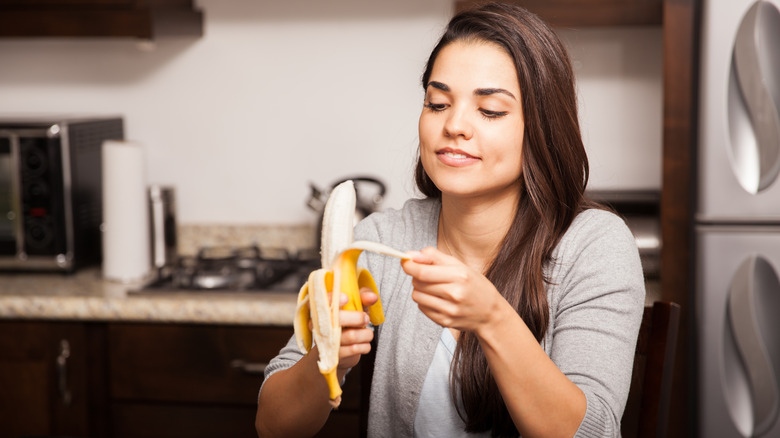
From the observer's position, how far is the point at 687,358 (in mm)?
2090

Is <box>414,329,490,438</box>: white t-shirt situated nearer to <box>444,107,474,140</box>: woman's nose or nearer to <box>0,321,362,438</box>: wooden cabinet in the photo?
<box>444,107,474,140</box>: woman's nose

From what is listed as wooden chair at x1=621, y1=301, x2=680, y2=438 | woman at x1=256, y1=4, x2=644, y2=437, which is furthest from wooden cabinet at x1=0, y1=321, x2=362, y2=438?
wooden chair at x1=621, y1=301, x2=680, y2=438

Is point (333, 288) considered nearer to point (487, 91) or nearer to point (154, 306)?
point (487, 91)

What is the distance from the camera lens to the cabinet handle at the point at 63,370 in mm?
2168

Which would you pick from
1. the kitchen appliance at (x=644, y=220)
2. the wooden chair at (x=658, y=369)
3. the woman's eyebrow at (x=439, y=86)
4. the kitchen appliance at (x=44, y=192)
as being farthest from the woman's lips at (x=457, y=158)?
the kitchen appliance at (x=44, y=192)

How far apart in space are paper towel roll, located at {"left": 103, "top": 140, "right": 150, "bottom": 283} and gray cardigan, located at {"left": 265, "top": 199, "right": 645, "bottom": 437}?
3.51 ft

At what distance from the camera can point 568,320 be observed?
1257 mm

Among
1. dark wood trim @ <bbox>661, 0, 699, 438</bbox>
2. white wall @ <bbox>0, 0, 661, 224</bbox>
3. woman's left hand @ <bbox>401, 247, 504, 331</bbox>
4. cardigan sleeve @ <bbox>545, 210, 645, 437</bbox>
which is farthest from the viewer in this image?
white wall @ <bbox>0, 0, 661, 224</bbox>

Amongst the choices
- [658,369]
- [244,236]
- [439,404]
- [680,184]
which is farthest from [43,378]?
[680,184]

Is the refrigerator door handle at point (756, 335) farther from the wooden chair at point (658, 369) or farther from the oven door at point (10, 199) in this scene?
the oven door at point (10, 199)

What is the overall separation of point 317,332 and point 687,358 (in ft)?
4.64

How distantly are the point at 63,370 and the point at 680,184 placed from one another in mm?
1738

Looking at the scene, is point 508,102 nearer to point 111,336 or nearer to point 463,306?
point 463,306

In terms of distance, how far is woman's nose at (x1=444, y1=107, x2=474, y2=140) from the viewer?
1229mm
